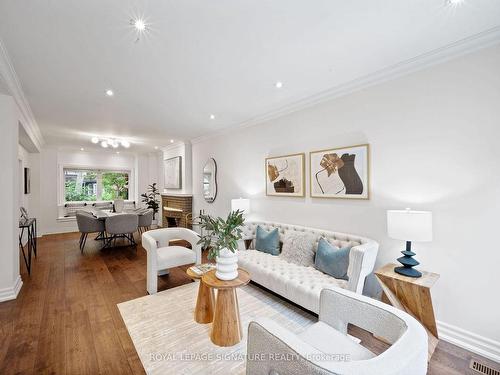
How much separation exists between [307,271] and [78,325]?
2.50m

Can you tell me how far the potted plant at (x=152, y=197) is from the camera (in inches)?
305

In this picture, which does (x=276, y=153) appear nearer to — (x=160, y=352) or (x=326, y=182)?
(x=326, y=182)

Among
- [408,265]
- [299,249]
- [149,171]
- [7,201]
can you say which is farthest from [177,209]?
[408,265]

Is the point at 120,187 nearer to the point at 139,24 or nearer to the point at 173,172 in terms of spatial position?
the point at 173,172

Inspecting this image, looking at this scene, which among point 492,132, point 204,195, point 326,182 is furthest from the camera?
point 204,195

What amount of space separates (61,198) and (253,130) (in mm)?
6722

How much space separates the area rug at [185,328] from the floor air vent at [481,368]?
1252mm

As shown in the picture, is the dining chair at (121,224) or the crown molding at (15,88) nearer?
the crown molding at (15,88)

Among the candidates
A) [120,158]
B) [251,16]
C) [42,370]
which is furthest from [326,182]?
[120,158]

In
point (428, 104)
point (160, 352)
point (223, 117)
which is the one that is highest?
point (223, 117)

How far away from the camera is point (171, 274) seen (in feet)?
12.1

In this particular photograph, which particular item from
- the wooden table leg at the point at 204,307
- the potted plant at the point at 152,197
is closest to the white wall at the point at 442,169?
the wooden table leg at the point at 204,307

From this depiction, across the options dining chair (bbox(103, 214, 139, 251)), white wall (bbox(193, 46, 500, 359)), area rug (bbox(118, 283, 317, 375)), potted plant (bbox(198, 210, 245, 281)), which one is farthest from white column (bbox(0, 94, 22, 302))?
white wall (bbox(193, 46, 500, 359))

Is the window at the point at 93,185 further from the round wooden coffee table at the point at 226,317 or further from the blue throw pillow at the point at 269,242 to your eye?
the round wooden coffee table at the point at 226,317
